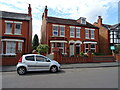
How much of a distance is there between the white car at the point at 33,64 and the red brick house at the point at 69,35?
1019 cm

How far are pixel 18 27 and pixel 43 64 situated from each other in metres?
12.2

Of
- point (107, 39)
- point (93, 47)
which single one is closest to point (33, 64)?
point (93, 47)

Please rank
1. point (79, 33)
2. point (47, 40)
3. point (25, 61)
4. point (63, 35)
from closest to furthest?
1. point (25, 61)
2. point (47, 40)
3. point (63, 35)
4. point (79, 33)

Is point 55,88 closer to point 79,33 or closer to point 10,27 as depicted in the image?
point 10,27

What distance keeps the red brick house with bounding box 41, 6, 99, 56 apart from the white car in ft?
33.4

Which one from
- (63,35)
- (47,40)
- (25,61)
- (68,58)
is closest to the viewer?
(25,61)

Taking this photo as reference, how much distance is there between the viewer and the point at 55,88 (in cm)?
507

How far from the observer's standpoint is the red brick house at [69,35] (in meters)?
20.0

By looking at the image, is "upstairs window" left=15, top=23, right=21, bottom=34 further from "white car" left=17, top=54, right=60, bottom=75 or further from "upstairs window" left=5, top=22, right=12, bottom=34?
"white car" left=17, top=54, right=60, bottom=75

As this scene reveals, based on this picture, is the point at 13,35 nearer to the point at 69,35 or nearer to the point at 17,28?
the point at 17,28

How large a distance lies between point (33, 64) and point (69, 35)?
13930 mm

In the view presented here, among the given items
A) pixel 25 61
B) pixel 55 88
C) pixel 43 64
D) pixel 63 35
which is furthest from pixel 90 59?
pixel 55 88

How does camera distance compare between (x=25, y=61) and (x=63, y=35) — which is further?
(x=63, y=35)

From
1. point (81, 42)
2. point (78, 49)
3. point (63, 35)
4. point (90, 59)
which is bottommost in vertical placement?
point (90, 59)
